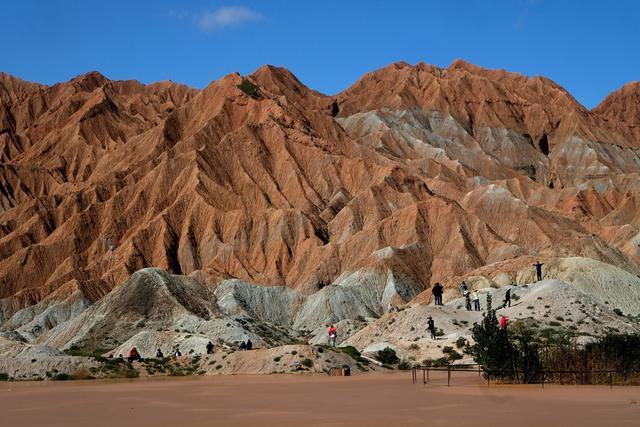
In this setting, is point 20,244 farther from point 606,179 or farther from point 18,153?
point 606,179

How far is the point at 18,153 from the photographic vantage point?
17325 cm

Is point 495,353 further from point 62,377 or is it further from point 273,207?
point 273,207

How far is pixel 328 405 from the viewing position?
25.9m

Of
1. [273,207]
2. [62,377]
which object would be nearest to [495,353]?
[62,377]

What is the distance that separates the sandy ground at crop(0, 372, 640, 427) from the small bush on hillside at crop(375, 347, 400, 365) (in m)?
11.8

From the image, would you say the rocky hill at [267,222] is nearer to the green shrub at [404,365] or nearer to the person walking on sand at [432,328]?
the person walking on sand at [432,328]

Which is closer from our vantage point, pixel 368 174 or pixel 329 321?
pixel 329 321

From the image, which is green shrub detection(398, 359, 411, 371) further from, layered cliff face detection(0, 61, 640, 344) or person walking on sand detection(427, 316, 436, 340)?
layered cliff face detection(0, 61, 640, 344)

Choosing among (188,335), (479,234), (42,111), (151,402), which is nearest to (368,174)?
(479,234)

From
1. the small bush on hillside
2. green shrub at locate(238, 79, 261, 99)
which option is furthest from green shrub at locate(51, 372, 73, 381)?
green shrub at locate(238, 79, 261, 99)

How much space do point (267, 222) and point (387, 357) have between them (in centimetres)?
7152

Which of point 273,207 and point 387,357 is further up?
point 273,207

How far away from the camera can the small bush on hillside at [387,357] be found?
48625mm

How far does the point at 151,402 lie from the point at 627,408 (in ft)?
42.5
